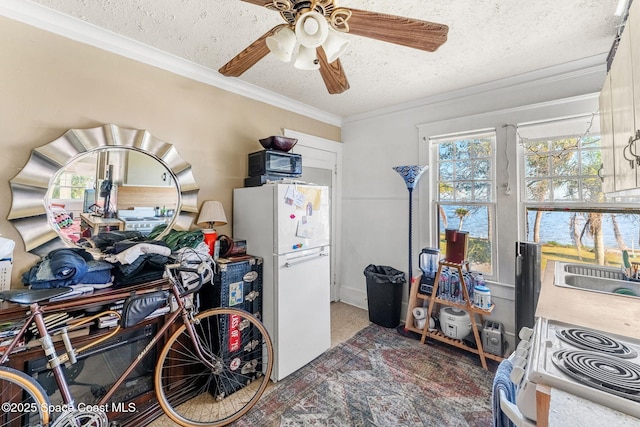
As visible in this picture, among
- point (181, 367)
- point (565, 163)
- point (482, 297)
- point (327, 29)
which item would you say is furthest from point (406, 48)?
point (181, 367)

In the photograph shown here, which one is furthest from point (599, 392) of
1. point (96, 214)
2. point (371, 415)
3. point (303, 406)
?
point (96, 214)

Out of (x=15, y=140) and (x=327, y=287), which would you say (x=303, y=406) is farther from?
(x=15, y=140)

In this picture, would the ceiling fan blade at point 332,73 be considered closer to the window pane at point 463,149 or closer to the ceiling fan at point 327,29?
the ceiling fan at point 327,29

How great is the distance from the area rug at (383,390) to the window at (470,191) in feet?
3.39

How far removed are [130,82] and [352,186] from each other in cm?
252

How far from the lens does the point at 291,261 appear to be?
2068 millimetres

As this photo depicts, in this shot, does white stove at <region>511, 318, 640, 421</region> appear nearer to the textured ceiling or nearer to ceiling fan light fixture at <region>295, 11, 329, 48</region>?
ceiling fan light fixture at <region>295, 11, 329, 48</region>

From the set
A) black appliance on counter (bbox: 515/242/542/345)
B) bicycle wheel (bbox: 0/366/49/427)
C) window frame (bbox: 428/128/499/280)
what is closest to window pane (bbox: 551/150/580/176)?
window frame (bbox: 428/128/499/280)

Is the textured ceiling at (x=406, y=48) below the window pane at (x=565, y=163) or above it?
above

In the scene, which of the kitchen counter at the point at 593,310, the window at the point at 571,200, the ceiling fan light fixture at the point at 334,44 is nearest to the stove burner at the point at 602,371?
the kitchen counter at the point at 593,310

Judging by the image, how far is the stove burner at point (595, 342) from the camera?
0.91m

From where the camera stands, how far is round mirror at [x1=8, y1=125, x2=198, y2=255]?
155 cm

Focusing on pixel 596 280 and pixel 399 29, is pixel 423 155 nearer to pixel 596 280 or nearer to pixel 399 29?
pixel 596 280

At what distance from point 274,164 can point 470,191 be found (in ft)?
6.65
